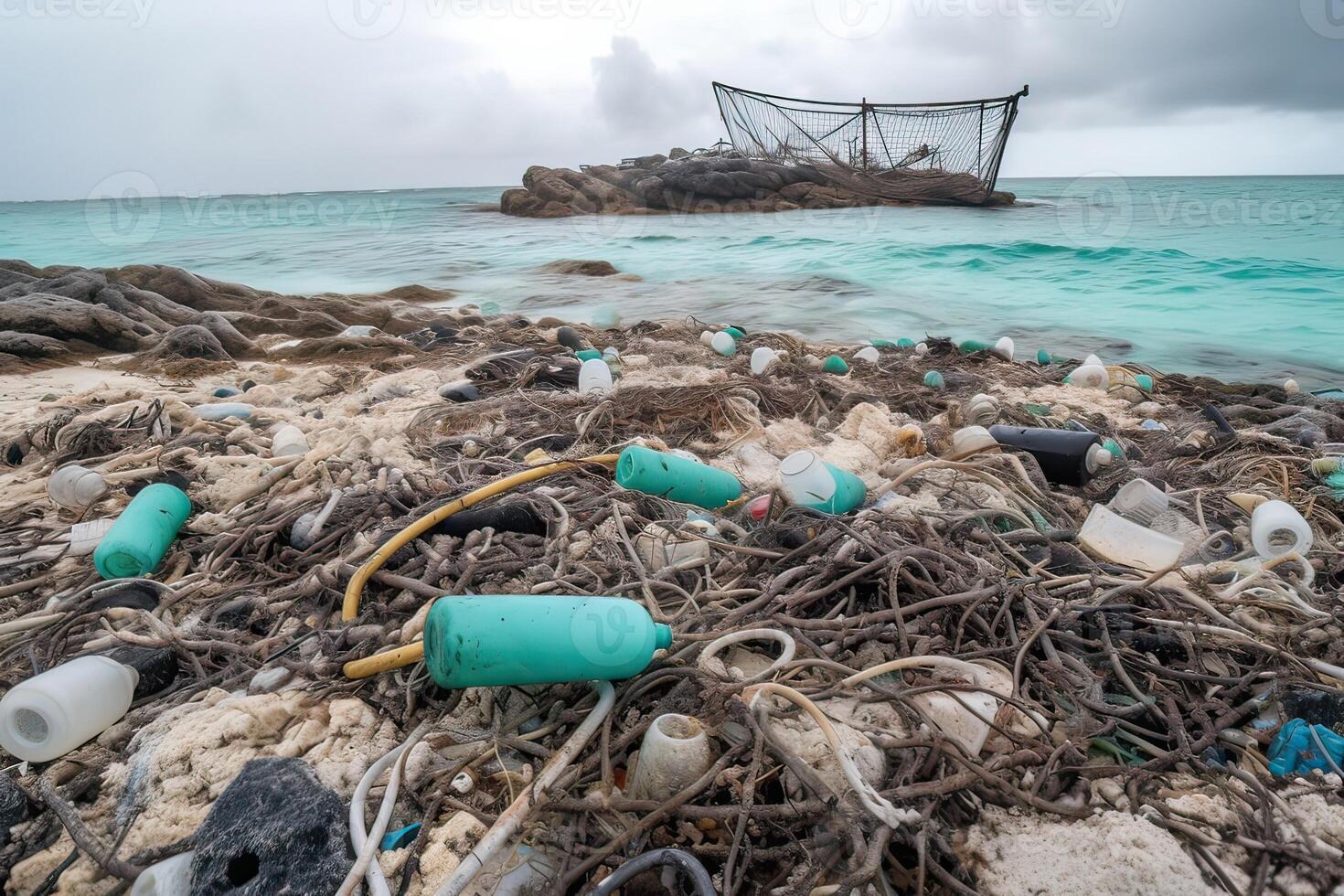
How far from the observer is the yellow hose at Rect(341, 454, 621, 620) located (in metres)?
1.92

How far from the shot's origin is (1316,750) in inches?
53.2

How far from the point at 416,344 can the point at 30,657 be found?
520 cm

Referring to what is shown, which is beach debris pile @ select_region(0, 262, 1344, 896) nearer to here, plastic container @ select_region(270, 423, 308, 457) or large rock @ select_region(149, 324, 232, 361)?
plastic container @ select_region(270, 423, 308, 457)

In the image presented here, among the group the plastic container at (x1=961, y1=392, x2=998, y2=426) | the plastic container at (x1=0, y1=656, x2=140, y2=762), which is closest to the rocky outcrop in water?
the plastic container at (x1=961, y1=392, x2=998, y2=426)

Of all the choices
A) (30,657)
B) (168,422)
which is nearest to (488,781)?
(30,657)

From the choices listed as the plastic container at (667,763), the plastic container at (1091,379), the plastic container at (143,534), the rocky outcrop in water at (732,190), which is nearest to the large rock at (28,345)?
the plastic container at (143,534)

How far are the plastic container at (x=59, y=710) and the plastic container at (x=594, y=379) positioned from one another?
2.79 metres

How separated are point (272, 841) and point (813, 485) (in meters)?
A: 1.80

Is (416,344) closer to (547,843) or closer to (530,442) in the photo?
(530,442)

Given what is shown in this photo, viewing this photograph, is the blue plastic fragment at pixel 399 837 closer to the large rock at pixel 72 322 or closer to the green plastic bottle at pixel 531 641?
the green plastic bottle at pixel 531 641

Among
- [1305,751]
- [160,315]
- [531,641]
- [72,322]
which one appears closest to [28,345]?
[72,322]

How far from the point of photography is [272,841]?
46.9 inches

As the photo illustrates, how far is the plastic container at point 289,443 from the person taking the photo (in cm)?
318

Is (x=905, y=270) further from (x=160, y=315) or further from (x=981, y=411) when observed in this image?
(x=160, y=315)
